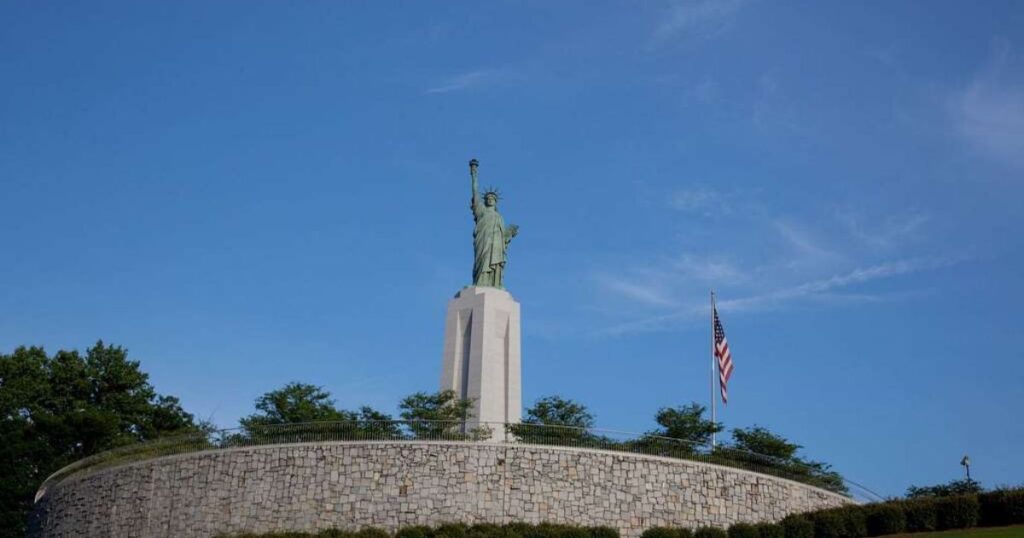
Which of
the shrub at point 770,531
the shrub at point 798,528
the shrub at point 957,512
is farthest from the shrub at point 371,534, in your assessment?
the shrub at point 957,512

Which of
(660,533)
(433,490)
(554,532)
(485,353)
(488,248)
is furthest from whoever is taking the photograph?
(488,248)

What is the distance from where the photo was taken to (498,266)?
170 feet

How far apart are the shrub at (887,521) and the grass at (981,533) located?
0.35 meters

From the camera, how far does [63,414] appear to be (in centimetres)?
5703

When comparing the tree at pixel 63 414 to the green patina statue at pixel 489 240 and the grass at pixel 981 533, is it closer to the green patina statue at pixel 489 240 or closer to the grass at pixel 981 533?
the green patina statue at pixel 489 240

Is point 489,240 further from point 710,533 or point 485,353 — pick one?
point 710,533

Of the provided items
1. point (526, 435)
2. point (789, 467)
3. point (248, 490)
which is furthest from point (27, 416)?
point (789, 467)

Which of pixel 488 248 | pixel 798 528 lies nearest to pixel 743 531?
pixel 798 528

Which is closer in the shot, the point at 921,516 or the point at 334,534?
the point at 921,516

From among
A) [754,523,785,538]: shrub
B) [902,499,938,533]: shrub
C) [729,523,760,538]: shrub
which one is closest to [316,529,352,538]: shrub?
[729,523,760,538]: shrub

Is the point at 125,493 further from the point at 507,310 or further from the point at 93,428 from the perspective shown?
the point at 507,310

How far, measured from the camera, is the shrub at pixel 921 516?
38500 millimetres

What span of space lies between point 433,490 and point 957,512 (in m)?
17.8

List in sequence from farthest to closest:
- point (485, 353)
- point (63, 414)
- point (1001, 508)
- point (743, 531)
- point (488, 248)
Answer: point (63, 414)
point (488, 248)
point (485, 353)
point (743, 531)
point (1001, 508)
